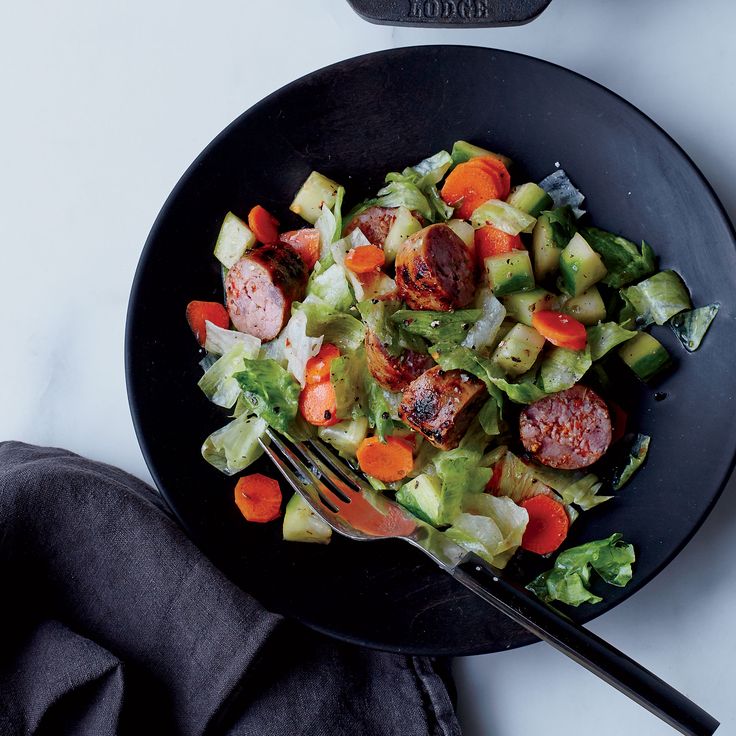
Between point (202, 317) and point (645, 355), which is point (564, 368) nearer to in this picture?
point (645, 355)

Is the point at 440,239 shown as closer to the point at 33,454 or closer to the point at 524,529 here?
the point at 524,529

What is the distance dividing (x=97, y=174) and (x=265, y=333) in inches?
36.8

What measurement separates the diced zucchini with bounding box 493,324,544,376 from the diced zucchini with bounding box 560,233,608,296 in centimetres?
16

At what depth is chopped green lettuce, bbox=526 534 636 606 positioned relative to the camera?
233cm

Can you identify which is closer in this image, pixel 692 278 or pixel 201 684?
pixel 692 278

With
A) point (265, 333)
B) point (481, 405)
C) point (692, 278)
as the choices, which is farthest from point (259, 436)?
point (692, 278)

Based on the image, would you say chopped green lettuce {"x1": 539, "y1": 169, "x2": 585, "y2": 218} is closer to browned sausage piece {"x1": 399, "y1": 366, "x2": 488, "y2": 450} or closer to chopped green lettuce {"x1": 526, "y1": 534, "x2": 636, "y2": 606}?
browned sausage piece {"x1": 399, "y1": 366, "x2": 488, "y2": 450}

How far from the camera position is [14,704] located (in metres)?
2.56

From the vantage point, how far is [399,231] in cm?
240

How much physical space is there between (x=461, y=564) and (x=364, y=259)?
2.72 ft

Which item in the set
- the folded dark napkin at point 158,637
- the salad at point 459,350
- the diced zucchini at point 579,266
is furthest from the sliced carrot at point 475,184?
the folded dark napkin at point 158,637

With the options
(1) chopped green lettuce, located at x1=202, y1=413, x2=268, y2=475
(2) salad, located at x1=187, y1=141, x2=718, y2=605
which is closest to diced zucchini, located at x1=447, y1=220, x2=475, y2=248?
(2) salad, located at x1=187, y1=141, x2=718, y2=605

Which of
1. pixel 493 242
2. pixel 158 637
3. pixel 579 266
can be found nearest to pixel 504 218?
pixel 493 242

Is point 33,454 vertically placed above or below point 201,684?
above
